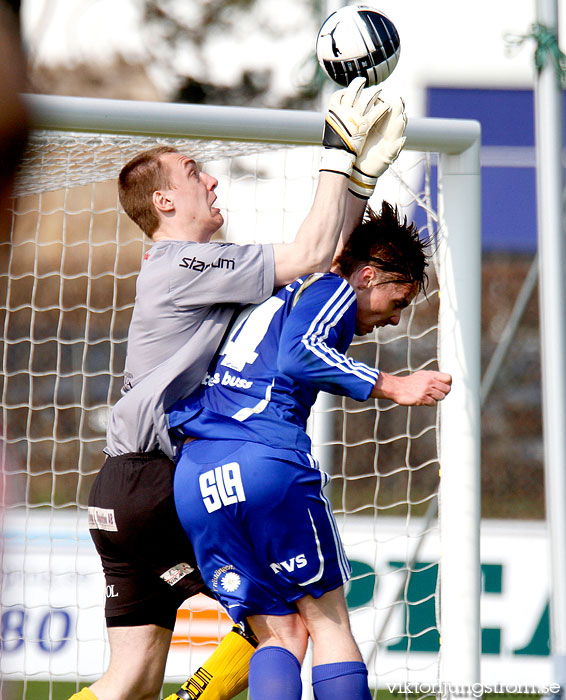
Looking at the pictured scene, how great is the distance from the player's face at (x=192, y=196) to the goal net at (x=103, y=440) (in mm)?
499

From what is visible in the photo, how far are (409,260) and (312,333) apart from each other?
0.46m

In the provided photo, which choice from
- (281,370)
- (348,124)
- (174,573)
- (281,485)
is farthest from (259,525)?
(348,124)

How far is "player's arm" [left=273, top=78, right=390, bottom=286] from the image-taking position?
2354 mm

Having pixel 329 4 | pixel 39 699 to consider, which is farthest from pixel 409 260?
pixel 39 699

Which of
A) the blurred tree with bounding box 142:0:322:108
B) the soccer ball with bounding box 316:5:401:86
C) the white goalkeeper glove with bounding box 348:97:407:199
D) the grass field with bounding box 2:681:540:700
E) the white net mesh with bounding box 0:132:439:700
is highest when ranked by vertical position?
the blurred tree with bounding box 142:0:322:108

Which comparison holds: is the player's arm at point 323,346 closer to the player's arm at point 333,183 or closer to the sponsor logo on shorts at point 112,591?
the player's arm at point 333,183

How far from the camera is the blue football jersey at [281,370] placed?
2.12 m

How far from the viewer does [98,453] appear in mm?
7449

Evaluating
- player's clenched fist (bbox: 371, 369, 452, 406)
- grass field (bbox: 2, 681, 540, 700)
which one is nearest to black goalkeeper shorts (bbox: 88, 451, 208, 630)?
player's clenched fist (bbox: 371, 369, 452, 406)

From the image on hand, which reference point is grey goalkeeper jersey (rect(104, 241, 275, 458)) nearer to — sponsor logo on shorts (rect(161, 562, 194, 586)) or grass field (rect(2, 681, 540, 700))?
sponsor logo on shorts (rect(161, 562, 194, 586))

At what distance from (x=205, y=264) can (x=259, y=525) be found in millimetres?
668

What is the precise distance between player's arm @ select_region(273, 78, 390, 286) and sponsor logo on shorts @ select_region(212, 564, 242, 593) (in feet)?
2.33

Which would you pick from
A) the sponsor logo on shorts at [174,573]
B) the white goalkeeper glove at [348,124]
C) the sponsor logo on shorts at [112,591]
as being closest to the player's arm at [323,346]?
the white goalkeeper glove at [348,124]

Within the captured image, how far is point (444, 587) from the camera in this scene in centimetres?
312
